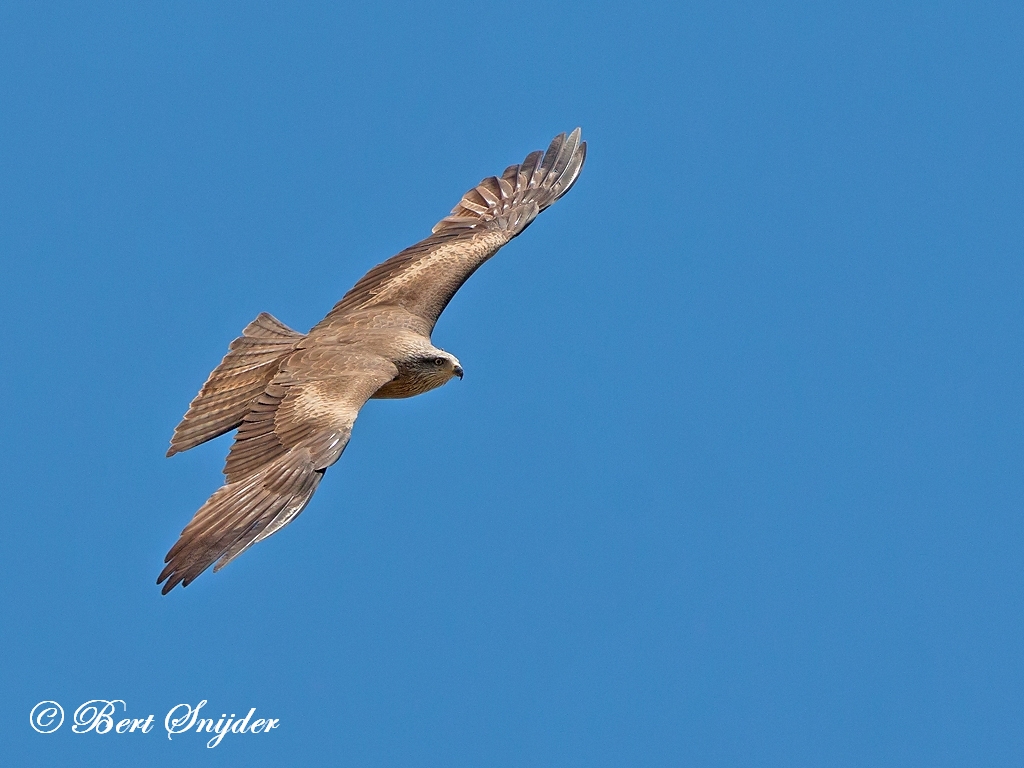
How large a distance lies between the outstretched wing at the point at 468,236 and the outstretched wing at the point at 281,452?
5.39ft

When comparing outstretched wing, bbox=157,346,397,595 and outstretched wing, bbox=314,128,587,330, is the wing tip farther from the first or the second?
outstretched wing, bbox=157,346,397,595

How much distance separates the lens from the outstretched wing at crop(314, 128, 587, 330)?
765 inches

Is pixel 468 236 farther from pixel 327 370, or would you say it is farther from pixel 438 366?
pixel 327 370

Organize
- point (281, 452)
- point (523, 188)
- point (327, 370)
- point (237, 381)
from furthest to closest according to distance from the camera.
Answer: point (523, 188), point (237, 381), point (327, 370), point (281, 452)

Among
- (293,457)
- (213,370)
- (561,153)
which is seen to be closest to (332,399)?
(293,457)

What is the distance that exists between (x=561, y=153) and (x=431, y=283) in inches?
108

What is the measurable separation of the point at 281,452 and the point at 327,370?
55.5 inches

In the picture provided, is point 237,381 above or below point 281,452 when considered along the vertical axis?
above

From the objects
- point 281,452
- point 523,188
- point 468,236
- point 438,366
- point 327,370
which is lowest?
point 281,452

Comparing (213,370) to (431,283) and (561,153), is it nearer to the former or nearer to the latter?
(431,283)

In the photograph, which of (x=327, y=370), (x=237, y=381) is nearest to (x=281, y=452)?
(x=327, y=370)

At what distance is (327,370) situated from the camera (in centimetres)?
1748

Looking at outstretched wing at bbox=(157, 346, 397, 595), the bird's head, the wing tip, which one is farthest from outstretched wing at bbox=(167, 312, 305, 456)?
the wing tip

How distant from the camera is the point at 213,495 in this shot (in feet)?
51.9
